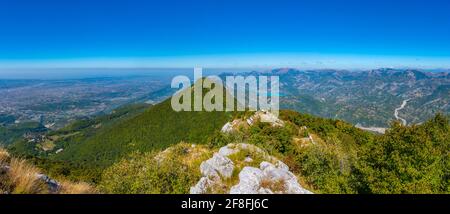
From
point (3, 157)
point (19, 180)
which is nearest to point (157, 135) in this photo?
point (3, 157)

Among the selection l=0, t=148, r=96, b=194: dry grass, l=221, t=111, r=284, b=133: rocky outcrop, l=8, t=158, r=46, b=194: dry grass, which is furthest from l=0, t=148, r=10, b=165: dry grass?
l=221, t=111, r=284, b=133: rocky outcrop

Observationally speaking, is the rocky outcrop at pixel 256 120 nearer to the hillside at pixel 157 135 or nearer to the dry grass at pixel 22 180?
the hillside at pixel 157 135

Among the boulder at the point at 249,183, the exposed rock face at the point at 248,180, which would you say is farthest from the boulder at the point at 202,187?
the boulder at the point at 249,183

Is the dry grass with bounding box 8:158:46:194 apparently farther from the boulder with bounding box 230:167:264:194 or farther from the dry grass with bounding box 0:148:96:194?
the boulder with bounding box 230:167:264:194

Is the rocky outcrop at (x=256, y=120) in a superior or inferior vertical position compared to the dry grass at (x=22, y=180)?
inferior

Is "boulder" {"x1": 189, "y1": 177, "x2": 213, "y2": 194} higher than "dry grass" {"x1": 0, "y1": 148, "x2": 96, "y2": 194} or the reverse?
the reverse

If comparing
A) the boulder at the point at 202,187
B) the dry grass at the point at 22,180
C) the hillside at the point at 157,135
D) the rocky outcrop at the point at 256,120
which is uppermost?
the dry grass at the point at 22,180

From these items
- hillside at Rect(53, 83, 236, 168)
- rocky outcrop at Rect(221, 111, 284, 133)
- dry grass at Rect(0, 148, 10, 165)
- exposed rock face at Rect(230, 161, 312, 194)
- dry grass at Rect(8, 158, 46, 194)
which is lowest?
hillside at Rect(53, 83, 236, 168)
